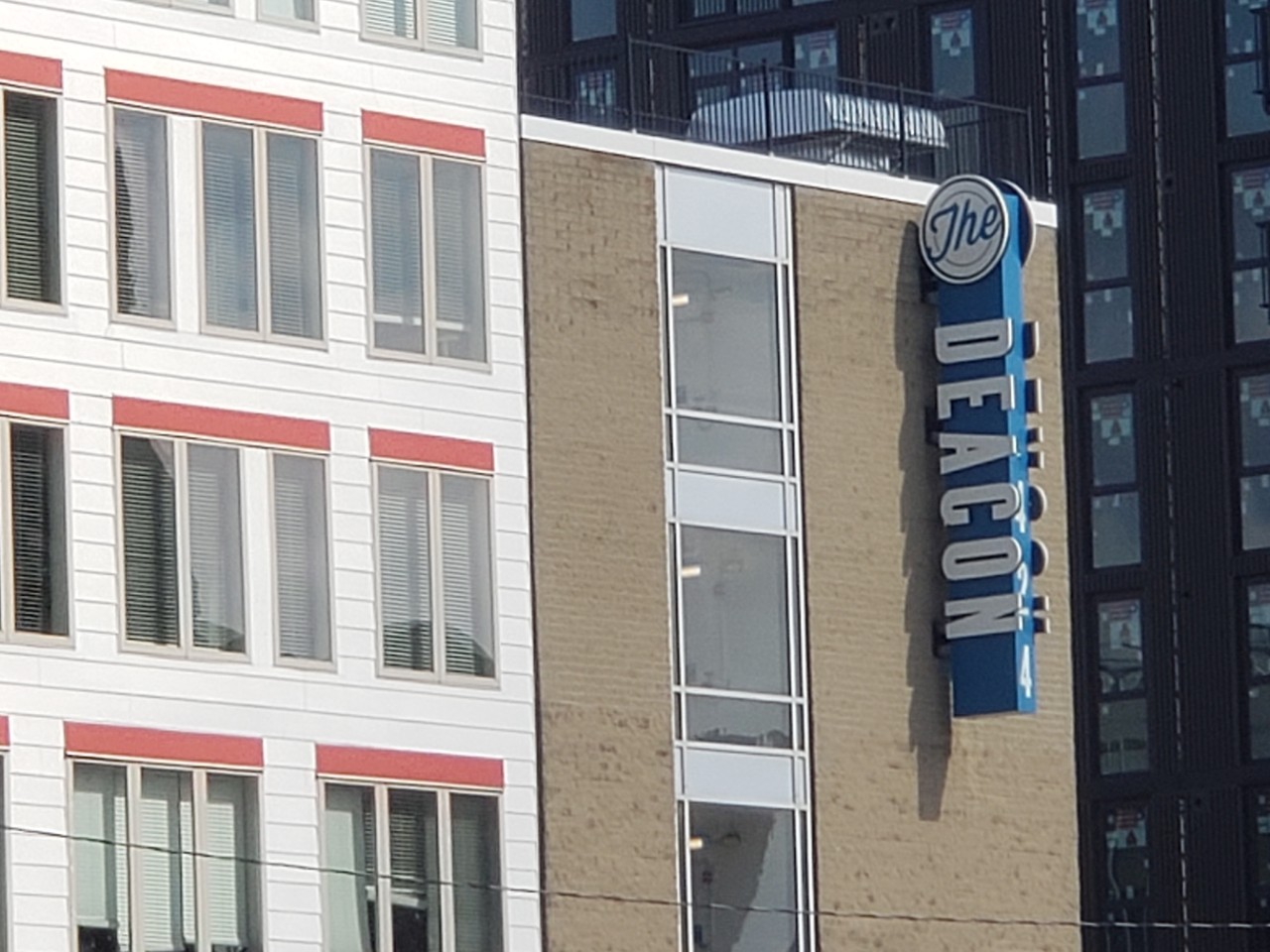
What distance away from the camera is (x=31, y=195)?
3912cm

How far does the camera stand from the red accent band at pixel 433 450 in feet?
134

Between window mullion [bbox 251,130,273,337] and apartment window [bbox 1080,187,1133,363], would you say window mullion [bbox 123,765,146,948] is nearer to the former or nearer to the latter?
window mullion [bbox 251,130,273,337]

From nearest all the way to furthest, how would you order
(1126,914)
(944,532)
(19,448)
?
(19,448), (944,532), (1126,914)

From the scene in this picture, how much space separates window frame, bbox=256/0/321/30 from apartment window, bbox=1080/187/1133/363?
43261mm

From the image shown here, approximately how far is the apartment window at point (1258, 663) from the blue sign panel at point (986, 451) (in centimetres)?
3739

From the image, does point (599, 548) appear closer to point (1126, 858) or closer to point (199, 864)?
point (199, 864)

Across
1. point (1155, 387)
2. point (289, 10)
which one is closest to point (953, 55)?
point (1155, 387)

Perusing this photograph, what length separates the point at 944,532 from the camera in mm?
45094

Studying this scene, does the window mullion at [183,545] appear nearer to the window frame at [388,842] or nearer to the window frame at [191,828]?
the window frame at [191,828]

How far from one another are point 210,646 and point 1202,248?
149 ft

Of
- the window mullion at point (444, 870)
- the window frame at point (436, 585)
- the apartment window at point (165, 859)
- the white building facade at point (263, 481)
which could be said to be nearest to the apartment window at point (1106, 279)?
the white building facade at point (263, 481)

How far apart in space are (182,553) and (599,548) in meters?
4.84

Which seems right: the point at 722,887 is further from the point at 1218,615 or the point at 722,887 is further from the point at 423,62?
the point at 1218,615

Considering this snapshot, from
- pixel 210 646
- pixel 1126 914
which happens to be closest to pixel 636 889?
pixel 210 646
